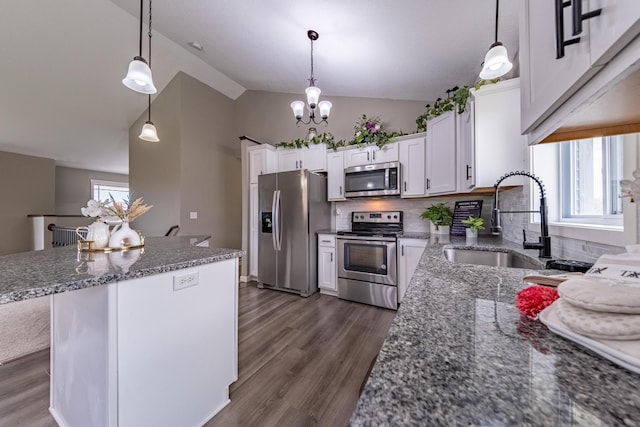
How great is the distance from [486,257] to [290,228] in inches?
89.6

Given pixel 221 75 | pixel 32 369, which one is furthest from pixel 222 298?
pixel 221 75

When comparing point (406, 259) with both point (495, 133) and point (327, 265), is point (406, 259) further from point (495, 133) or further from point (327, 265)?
point (495, 133)

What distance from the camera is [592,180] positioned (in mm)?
1251

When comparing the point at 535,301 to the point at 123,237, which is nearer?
the point at 535,301

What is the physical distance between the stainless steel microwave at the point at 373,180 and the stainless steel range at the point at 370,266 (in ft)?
1.46

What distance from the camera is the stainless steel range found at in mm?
2744

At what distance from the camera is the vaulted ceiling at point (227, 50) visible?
2029 millimetres

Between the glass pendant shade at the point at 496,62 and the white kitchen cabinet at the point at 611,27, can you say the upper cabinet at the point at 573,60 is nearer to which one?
the white kitchen cabinet at the point at 611,27

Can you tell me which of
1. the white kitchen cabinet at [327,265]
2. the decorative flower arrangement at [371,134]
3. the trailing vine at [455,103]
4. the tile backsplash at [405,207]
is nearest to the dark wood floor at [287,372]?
the white kitchen cabinet at [327,265]

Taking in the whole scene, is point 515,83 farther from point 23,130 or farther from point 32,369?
point 23,130

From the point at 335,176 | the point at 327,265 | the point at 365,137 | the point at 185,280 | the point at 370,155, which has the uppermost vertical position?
the point at 365,137

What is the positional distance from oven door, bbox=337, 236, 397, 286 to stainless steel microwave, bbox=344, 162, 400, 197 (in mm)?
635

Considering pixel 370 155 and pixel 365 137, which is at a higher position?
pixel 365 137

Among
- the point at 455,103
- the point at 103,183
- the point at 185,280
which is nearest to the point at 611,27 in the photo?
the point at 185,280
